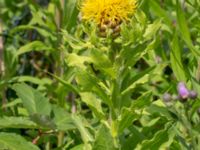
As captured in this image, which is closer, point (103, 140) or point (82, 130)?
point (103, 140)

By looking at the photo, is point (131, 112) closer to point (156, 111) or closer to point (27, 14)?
point (156, 111)

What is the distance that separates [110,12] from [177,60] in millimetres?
404

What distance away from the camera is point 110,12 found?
5.43 feet

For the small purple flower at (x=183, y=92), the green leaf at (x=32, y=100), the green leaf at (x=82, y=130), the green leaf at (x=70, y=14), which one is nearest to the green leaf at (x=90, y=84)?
the green leaf at (x=82, y=130)

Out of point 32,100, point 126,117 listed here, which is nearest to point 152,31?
point 126,117

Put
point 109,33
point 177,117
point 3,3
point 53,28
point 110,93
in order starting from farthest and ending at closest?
point 3,3 → point 53,28 → point 177,117 → point 110,93 → point 109,33

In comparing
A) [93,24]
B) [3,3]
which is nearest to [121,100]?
[93,24]

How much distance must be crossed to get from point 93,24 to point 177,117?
48 centimetres

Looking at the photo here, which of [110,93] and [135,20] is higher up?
[135,20]

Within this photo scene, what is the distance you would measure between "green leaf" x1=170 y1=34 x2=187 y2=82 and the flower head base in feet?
0.97

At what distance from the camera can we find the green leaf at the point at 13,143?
1891 mm

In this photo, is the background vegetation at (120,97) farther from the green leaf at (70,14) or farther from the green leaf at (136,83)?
the green leaf at (70,14)

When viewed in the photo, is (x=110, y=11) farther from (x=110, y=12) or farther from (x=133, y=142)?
(x=133, y=142)

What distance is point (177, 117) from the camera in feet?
6.26
